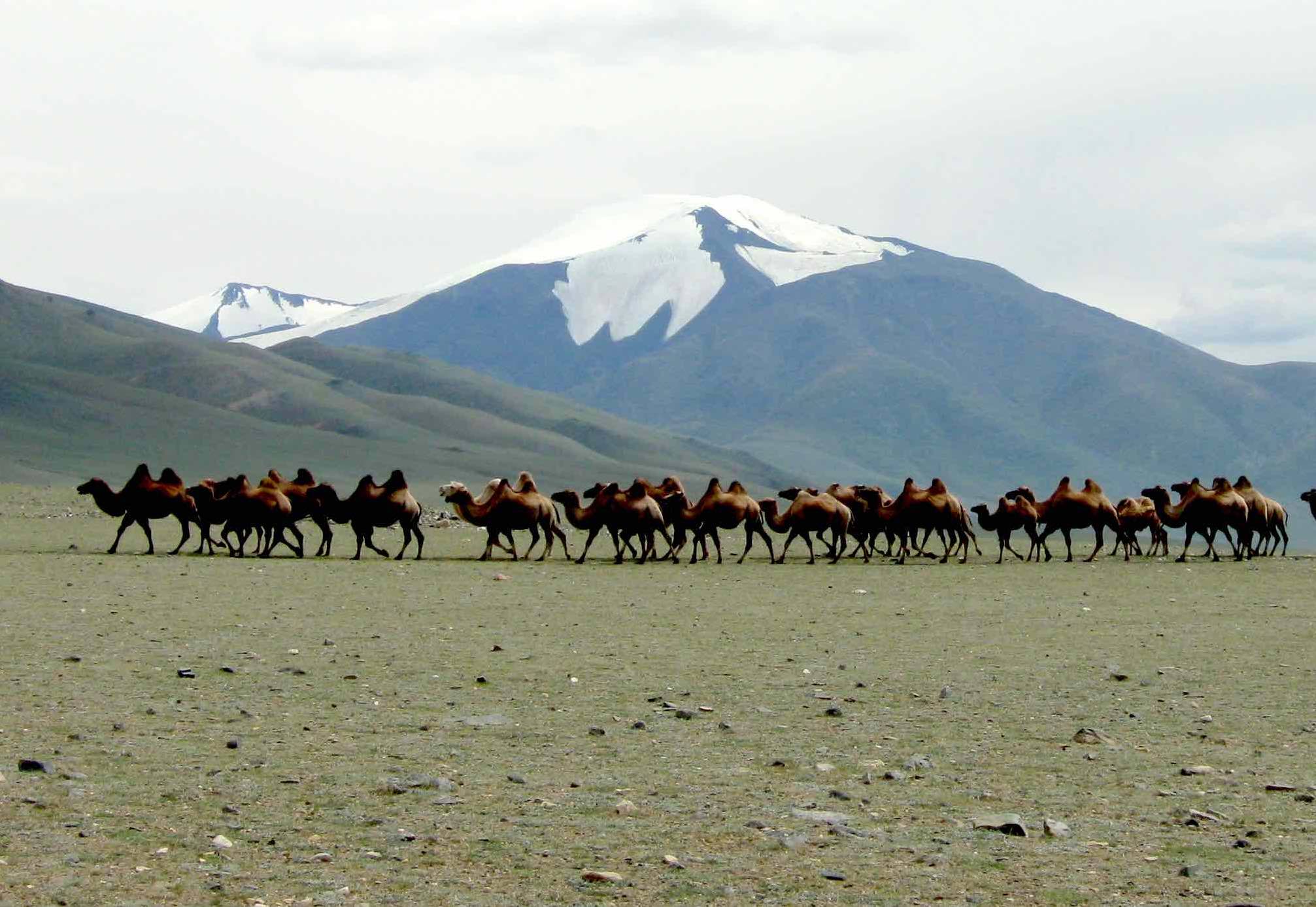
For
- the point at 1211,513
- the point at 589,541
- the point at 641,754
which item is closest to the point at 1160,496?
the point at 1211,513

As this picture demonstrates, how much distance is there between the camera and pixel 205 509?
3369 cm

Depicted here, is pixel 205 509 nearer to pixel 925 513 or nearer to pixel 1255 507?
pixel 925 513

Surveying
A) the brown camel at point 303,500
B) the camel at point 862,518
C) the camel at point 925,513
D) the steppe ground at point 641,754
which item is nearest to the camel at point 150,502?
the brown camel at point 303,500

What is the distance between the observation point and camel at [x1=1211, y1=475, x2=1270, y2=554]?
37.8m


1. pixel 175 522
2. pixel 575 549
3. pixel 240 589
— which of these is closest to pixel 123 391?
pixel 175 522

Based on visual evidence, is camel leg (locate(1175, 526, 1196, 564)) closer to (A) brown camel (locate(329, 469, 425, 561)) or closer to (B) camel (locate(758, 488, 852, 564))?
(B) camel (locate(758, 488, 852, 564))

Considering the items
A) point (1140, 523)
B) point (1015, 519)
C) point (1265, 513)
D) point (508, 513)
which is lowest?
point (508, 513)

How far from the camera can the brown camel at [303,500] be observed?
1351 inches

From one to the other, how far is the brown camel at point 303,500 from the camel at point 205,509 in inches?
38.9

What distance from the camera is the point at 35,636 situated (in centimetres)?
1750

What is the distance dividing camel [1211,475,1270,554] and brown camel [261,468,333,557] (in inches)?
713

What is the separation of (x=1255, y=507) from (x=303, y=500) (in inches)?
778

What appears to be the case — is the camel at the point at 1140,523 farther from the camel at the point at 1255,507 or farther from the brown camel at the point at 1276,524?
the brown camel at the point at 1276,524

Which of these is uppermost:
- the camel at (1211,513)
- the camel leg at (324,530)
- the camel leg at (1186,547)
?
the camel at (1211,513)
